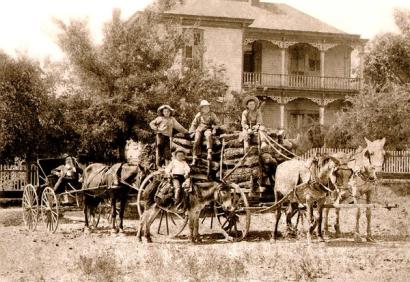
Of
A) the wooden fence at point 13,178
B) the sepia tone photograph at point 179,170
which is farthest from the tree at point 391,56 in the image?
the wooden fence at point 13,178

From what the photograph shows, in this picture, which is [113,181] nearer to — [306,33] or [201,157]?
[201,157]

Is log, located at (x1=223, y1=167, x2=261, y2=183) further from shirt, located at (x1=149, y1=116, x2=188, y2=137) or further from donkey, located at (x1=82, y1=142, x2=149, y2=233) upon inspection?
donkey, located at (x1=82, y1=142, x2=149, y2=233)

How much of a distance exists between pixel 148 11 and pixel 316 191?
9614 mm

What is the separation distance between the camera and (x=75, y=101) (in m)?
18.6

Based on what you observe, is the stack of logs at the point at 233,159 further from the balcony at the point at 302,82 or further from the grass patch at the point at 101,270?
the balcony at the point at 302,82

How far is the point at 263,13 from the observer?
3644 centimetres

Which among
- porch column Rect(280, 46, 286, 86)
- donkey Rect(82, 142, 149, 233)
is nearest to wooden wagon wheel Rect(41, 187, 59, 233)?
donkey Rect(82, 142, 149, 233)

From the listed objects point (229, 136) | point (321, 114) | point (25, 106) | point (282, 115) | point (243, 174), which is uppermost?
point (321, 114)

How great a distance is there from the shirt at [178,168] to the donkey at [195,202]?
0.36 meters

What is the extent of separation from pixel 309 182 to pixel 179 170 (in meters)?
2.55

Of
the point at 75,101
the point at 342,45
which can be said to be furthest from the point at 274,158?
the point at 342,45

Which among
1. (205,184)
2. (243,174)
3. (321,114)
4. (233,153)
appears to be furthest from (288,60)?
(205,184)

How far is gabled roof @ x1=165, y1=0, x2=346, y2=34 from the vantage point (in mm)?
32156

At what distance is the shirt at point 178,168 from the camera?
40.4 feet
